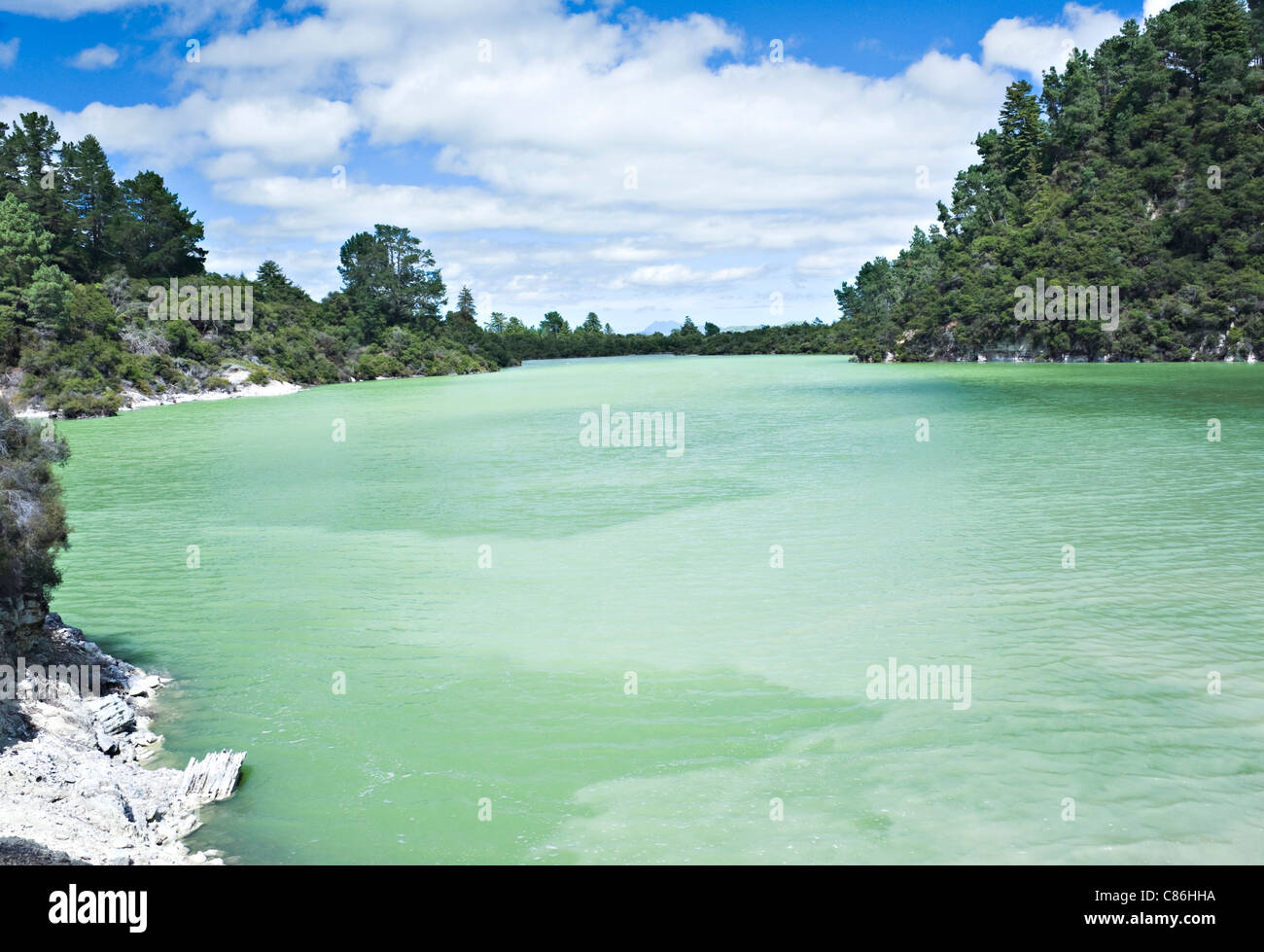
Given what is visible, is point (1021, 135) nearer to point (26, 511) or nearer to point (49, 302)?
point (49, 302)

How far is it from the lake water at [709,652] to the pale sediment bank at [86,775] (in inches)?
14.2

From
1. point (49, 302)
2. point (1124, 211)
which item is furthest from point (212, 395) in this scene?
point (1124, 211)

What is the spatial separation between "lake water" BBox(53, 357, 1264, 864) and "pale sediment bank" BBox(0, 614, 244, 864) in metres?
0.36

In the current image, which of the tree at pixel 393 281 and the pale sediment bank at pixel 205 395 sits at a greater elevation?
the tree at pixel 393 281

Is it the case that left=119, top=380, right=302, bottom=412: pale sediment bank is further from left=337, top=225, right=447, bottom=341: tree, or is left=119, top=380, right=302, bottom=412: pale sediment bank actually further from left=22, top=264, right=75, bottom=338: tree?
left=337, top=225, right=447, bottom=341: tree

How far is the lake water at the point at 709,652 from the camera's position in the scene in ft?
23.3

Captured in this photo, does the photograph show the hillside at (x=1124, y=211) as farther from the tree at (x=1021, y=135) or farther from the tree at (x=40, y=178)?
the tree at (x=40, y=178)

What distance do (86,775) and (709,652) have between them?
6.74 meters

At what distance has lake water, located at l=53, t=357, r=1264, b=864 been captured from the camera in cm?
710

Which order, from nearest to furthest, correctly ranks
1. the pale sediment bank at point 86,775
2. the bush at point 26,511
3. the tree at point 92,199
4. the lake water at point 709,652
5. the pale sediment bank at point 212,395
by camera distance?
the pale sediment bank at point 86,775
the lake water at point 709,652
the bush at point 26,511
the pale sediment bank at point 212,395
the tree at point 92,199

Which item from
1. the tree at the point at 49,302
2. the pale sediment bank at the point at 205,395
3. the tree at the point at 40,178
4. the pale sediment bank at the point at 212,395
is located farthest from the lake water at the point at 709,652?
the tree at the point at 40,178

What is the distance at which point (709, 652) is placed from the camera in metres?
11.0

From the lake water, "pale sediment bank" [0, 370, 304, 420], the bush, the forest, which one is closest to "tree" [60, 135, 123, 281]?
the forest

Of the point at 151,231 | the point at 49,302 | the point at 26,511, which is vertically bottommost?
the point at 26,511
